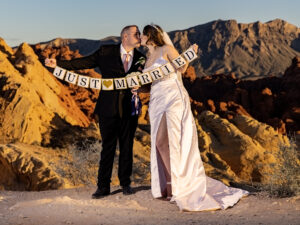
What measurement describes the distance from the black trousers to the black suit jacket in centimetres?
10

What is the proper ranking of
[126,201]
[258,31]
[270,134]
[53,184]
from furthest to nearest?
[258,31] < [270,134] < [53,184] < [126,201]

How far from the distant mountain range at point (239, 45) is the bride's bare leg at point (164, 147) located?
98.5 metres

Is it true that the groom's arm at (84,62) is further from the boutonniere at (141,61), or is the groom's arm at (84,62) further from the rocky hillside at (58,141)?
the rocky hillside at (58,141)

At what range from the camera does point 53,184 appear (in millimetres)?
9148

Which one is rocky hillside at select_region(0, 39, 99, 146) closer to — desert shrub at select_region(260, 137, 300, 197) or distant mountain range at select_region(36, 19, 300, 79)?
desert shrub at select_region(260, 137, 300, 197)

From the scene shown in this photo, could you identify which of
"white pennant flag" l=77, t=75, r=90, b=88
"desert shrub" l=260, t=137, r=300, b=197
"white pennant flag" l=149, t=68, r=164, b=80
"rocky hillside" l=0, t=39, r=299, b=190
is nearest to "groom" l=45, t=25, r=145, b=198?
"white pennant flag" l=77, t=75, r=90, b=88

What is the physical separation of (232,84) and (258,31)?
300ft

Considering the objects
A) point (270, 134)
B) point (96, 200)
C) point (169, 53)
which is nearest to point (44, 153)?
point (96, 200)

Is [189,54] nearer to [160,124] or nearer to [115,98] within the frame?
[160,124]

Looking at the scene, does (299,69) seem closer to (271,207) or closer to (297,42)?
→ (271,207)

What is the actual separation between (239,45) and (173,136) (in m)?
123

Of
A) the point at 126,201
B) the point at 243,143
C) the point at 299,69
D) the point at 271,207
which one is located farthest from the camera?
the point at 299,69

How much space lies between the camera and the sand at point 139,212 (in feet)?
16.0

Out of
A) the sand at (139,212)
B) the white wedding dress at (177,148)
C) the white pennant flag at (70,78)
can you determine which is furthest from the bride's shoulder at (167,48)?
the sand at (139,212)
